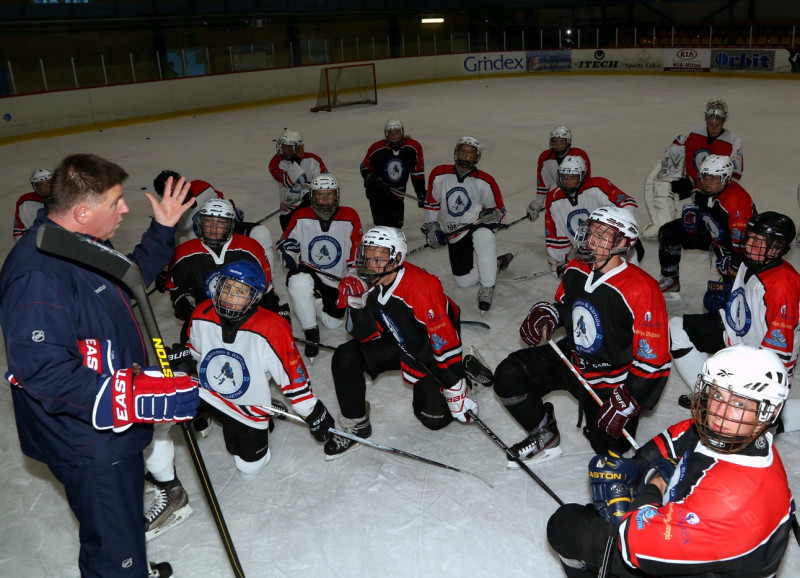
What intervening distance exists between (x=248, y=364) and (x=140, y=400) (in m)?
1.22

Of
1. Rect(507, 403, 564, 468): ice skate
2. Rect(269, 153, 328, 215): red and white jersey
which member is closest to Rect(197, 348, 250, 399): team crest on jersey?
Rect(507, 403, 564, 468): ice skate

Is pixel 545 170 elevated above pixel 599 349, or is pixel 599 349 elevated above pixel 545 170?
pixel 545 170

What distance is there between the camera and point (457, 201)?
6.07 m

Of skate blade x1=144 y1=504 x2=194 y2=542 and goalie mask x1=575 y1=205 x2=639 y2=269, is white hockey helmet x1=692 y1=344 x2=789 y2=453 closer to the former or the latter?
goalie mask x1=575 y1=205 x2=639 y2=269

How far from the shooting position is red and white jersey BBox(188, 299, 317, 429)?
335 cm

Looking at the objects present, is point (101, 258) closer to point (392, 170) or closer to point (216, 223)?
point (216, 223)

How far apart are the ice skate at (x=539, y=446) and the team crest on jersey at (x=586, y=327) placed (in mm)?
509

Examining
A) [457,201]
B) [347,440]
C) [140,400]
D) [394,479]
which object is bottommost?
[394,479]

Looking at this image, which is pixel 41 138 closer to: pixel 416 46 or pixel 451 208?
pixel 451 208

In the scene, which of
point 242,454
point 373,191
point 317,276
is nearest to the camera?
point 242,454

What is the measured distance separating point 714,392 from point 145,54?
67.9 feet

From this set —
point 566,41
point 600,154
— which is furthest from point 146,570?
point 566,41

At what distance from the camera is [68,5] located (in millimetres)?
17109

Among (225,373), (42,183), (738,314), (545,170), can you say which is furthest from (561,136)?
(42,183)
